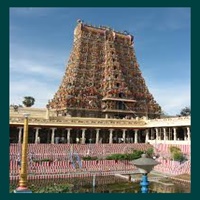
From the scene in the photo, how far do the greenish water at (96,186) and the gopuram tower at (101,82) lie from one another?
20.0 metres

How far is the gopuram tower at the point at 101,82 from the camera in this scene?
141ft

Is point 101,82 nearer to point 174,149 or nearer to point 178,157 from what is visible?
point 174,149

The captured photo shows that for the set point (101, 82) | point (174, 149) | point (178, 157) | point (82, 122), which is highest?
point (101, 82)

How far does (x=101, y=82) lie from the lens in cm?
4616

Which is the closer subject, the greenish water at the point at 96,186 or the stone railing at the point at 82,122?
the greenish water at the point at 96,186

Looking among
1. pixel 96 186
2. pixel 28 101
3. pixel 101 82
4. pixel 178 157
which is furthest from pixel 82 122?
pixel 28 101

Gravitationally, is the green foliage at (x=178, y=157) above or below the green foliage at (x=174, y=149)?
below

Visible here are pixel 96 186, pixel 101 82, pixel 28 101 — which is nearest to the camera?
pixel 96 186

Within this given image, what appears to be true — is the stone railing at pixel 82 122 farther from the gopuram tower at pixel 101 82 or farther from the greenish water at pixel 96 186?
the greenish water at pixel 96 186

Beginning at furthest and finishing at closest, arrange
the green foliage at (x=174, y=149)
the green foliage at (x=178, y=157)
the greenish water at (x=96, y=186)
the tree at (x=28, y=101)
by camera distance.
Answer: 1. the tree at (x=28, y=101)
2. the green foliage at (x=174, y=149)
3. the green foliage at (x=178, y=157)
4. the greenish water at (x=96, y=186)

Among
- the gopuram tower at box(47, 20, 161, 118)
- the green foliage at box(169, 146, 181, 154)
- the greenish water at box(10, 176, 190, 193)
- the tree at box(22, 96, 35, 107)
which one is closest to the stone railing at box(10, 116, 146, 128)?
the gopuram tower at box(47, 20, 161, 118)

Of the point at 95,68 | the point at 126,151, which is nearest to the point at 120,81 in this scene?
the point at 95,68

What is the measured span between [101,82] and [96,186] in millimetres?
27095

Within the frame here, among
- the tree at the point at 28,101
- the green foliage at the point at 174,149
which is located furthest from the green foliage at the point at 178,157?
the tree at the point at 28,101
